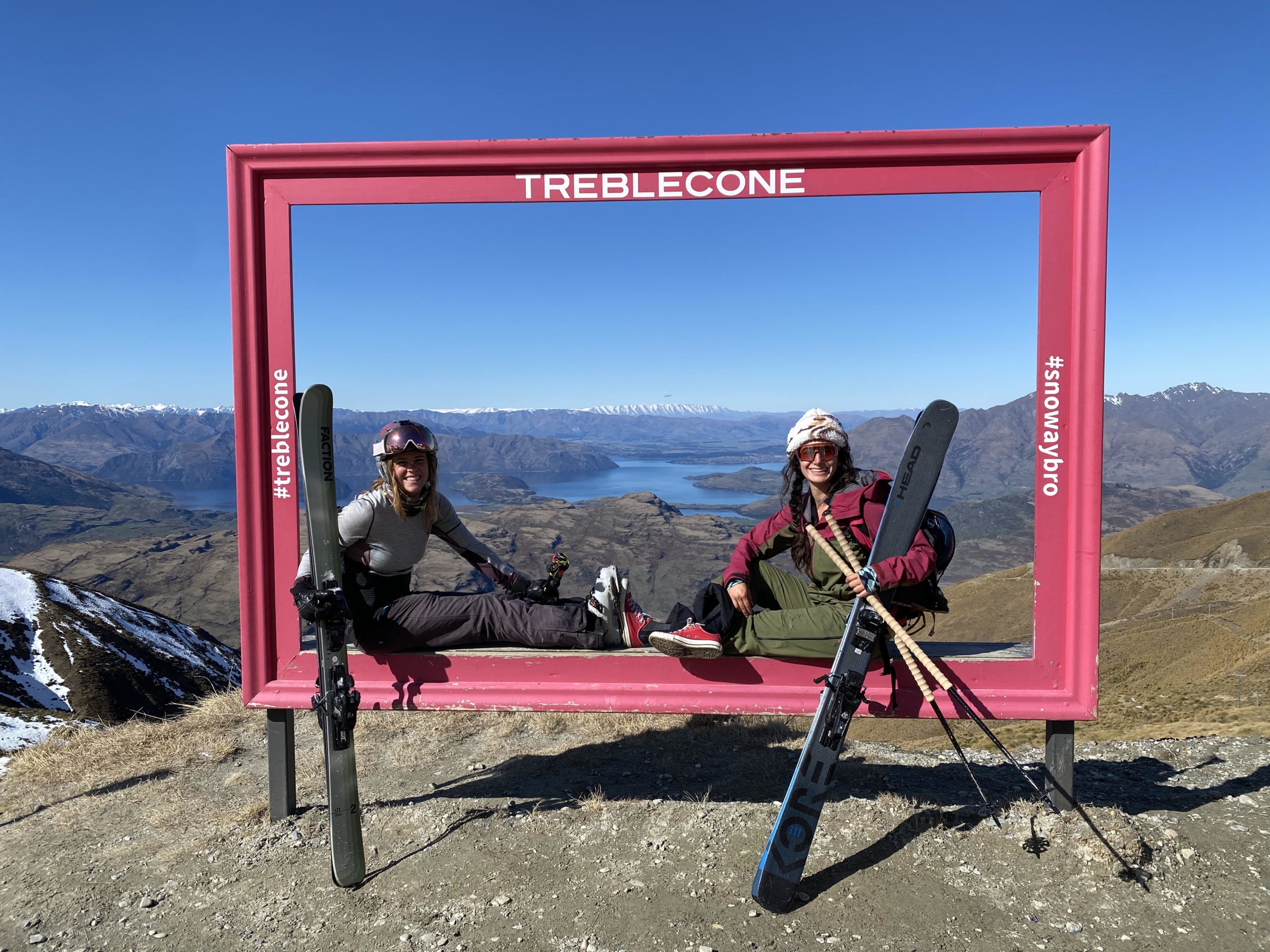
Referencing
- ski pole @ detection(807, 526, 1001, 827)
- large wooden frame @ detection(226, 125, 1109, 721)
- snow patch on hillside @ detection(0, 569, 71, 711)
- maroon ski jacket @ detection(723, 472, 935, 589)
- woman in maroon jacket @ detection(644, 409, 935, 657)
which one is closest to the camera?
ski pole @ detection(807, 526, 1001, 827)

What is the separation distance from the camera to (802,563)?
460cm

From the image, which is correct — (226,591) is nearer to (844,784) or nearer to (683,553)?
(683,553)

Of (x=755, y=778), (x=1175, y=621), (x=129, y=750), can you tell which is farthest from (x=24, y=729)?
(x=1175, y=621)

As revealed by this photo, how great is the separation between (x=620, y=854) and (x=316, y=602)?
96.4 inches

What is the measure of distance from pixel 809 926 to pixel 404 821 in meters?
2.80

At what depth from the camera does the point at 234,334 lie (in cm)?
450

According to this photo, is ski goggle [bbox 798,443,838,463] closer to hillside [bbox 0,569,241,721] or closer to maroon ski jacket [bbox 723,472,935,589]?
maroon ski jacket [bbox 723,472,935,589]

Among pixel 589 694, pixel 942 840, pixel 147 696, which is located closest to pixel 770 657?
pixel 589 694

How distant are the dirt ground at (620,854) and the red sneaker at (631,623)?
1266mm

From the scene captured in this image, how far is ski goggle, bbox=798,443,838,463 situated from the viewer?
14.6 ft

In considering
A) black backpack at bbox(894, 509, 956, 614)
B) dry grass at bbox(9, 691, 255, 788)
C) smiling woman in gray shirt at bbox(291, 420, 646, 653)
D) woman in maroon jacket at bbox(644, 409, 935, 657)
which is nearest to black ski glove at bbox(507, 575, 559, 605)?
smiling woman in gray shirt at bbox(291, 420, 646, 653)

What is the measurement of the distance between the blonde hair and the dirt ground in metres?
2.16

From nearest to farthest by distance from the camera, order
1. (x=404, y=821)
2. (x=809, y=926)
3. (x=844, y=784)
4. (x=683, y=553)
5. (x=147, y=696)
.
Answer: (x=809, y=926), (x=404, y=821), (x=844, y=784), (x=147, y=696), (x=683, y=553)

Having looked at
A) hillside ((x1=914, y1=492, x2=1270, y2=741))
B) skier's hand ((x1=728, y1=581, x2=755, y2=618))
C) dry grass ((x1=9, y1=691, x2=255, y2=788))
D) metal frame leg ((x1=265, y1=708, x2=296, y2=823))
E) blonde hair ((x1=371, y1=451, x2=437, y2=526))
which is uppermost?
blonde hair ((x1=371, y1=451, x2=437, y2=526))
